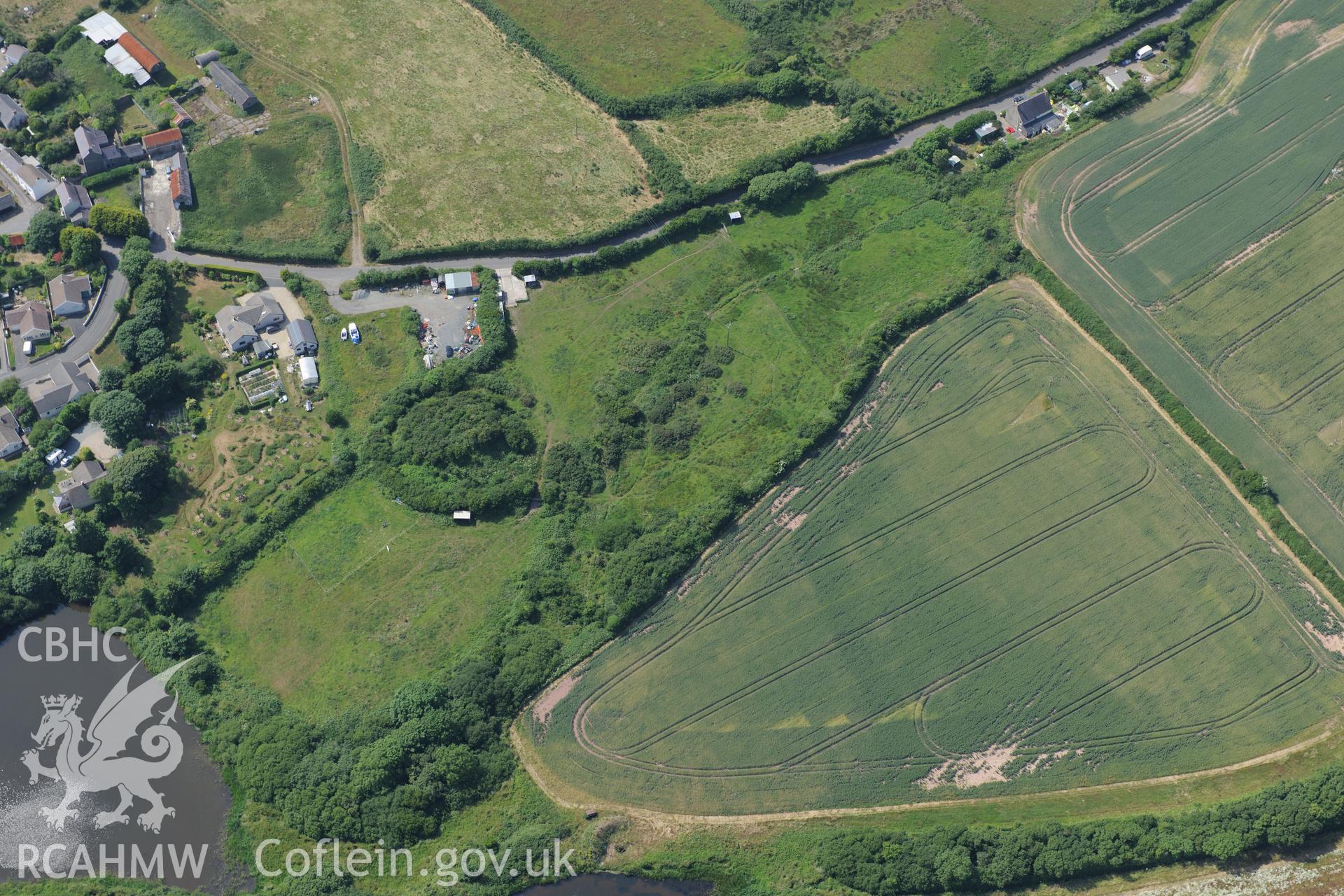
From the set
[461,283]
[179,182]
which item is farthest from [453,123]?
[179,182]

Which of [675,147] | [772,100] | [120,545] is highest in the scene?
[772,100]

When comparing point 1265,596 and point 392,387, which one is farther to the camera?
point 392,387

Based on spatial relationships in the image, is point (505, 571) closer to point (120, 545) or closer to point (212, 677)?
point (212, 677)

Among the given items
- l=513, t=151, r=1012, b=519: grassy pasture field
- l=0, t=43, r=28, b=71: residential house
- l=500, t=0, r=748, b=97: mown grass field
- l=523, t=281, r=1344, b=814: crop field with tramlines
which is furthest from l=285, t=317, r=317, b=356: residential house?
l=0, t=43, r=28, b=71: residential house

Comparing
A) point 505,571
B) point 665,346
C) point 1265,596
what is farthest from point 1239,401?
point 505,571

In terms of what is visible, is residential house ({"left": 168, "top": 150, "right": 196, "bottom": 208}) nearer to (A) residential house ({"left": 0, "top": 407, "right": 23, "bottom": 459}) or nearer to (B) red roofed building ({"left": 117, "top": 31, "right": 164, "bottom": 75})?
(B) red roofed building ({"left": 117, "top": 31, "right": 164, "bottom": 75})

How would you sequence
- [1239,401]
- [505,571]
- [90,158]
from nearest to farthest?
[505,571], [1239,401], [90,158]
